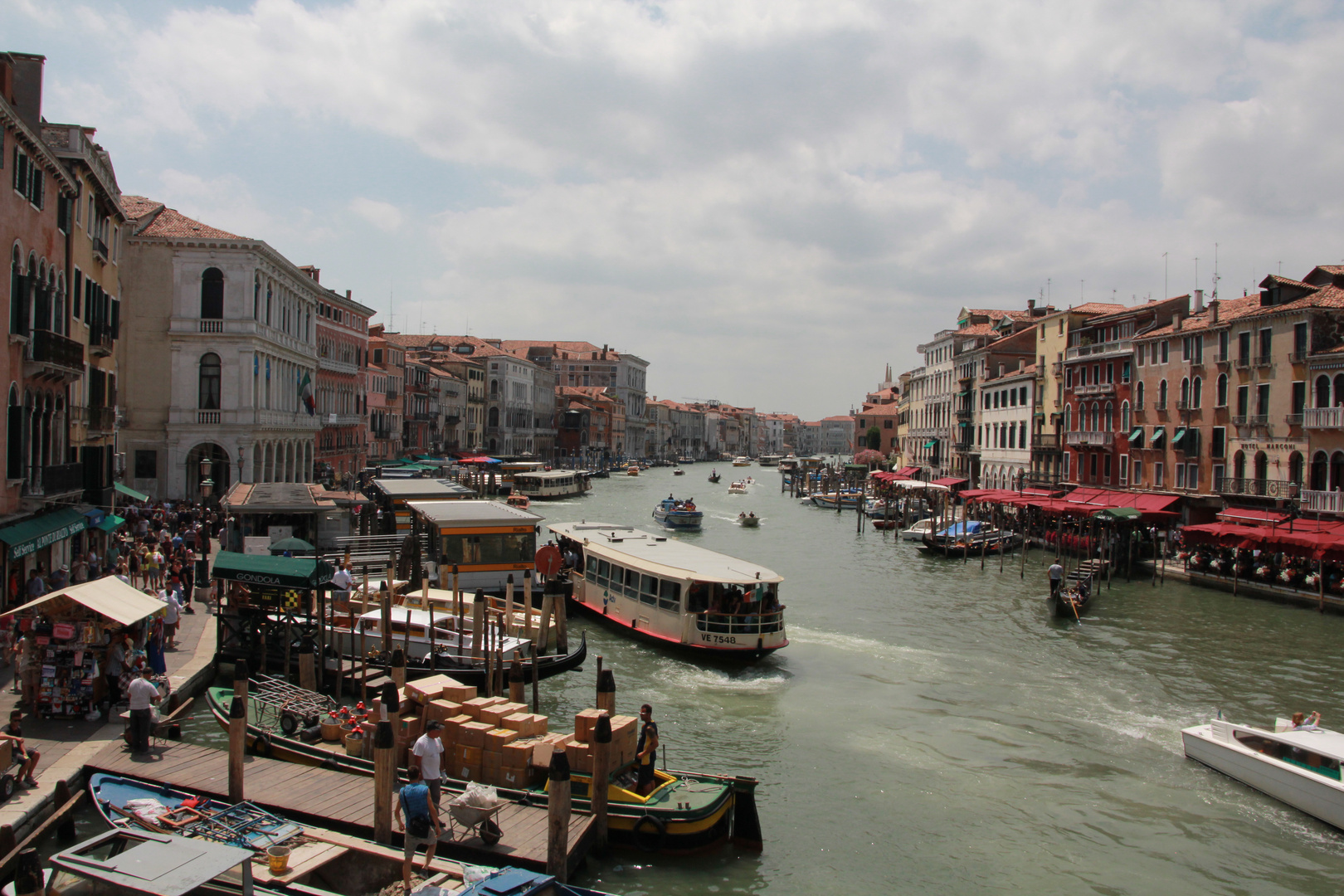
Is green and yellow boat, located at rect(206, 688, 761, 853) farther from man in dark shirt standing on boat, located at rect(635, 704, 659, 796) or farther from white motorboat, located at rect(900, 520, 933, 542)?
white motorboat, located at rect(900, 520, 933, 542)

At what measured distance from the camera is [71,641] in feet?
37.7

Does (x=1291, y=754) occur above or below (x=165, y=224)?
below

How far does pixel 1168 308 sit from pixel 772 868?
35.9m

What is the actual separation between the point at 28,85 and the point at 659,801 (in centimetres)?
1727

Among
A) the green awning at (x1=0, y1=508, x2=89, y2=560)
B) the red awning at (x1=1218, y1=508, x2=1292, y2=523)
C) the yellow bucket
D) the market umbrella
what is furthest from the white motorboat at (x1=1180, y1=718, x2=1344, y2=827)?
the red awning at (x1=1218, y1=508, x2=1292, y2=523)

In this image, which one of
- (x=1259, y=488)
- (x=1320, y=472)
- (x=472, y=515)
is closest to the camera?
(x=472, y=515)

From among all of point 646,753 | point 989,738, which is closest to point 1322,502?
point 989,738

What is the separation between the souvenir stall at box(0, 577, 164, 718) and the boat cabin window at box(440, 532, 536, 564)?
9800 mm

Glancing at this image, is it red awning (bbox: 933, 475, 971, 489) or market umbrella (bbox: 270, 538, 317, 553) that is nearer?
market umbrella (bbox: 270, 538, 317, 553)

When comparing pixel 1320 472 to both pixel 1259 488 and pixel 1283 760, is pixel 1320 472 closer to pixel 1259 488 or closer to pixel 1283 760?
pixel 1259 488

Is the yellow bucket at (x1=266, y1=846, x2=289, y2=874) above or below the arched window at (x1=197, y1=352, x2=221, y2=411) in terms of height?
below

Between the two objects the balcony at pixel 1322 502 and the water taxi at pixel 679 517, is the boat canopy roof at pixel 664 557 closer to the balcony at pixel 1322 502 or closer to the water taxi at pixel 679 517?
the balcony at pixel 1322 502

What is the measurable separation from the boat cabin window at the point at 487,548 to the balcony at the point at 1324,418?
2307cm

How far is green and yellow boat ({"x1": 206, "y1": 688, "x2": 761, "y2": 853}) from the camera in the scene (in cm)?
1003
